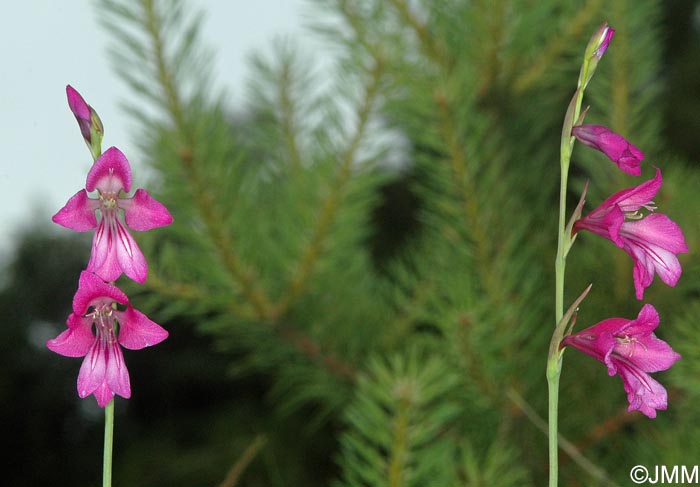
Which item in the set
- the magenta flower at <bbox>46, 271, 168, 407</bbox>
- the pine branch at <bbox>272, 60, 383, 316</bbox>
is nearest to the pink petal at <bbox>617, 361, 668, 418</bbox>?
the magenta flower at <bbox>46, 271, 168, 407</bbox>

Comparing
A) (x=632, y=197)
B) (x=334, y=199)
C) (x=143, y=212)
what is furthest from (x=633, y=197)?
(x=334, y=199)

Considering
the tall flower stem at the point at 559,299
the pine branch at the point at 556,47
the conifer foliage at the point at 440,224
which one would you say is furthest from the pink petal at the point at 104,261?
the pine branch at the point at 556,47

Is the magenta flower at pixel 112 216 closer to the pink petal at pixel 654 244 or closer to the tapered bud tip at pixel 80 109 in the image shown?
the tapered bud tip at pixel 80 109

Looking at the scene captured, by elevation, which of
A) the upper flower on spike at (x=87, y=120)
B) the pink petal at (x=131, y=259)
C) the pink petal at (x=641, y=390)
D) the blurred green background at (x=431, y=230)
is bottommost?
the pink petal at (x=641, y=390)

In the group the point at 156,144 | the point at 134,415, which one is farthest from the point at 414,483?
the point at 134,415

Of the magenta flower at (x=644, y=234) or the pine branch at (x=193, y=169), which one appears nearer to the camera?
the magenta flower at (x=644, y=234)

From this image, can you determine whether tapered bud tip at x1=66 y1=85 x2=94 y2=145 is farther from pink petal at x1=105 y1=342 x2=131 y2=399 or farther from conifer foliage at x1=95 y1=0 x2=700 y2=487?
conifer foliage at x1=95 y1=0 x2=700 y2=487

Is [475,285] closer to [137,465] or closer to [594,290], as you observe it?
[594,290]
